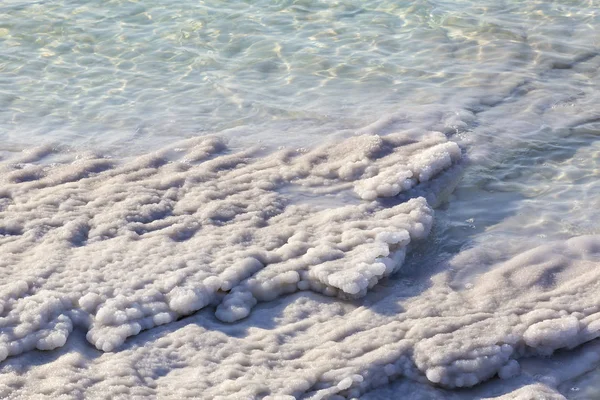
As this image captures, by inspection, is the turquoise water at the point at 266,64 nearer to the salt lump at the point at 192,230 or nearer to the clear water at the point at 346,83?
the clear water at the point at 346,83

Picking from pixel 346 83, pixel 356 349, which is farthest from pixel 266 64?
pixel 356 349

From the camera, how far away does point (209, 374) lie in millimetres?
3934

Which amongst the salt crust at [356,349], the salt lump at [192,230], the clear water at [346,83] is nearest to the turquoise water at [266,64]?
the clear water at [346,83]

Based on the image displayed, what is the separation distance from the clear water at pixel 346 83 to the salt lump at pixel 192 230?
37 centimetres

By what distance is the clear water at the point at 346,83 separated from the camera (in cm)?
577

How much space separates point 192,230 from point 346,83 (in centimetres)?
294

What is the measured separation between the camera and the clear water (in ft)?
18.9

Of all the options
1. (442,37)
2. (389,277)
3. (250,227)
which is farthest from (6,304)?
(442,37)

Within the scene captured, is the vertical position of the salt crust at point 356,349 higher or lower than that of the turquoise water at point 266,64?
lower

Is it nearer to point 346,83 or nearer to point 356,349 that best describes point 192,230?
point 356,349

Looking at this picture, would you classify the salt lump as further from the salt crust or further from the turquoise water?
the turquoise water

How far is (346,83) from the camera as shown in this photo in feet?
24.6

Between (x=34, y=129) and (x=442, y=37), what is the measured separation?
14.2ft

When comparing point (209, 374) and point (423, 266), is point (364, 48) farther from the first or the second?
point (209, 374)
